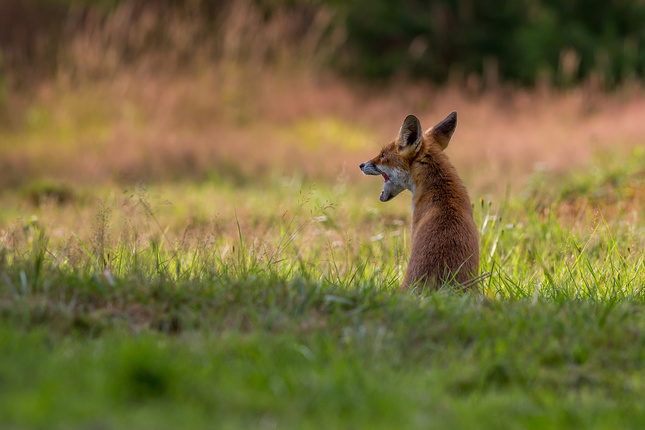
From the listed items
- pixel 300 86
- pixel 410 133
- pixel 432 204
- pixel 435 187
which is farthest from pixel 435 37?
pixel 432 204

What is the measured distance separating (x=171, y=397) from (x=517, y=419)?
1.27m

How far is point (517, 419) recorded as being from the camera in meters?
2.78

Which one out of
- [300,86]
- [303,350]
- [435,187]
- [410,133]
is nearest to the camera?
[303,350]

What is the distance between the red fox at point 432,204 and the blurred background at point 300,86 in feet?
12.8

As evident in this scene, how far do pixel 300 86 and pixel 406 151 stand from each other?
1028 centimetres

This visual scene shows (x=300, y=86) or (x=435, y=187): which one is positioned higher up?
(x=300, y=86)

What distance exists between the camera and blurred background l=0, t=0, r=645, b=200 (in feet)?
39.0

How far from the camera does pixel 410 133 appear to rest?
5145mm

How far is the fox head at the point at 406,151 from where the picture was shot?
512cm

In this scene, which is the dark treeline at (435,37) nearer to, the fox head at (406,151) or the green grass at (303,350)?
the fox head at (406,151)

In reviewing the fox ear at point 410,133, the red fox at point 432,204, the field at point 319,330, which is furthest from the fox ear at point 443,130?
the field at point 319,330

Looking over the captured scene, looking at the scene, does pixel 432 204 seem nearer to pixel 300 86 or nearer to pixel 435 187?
pixel 435 187

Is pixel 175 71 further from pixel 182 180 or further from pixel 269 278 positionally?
pixel 269 278

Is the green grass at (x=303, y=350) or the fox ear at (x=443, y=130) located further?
the fox ear at (x=443, y=130)
